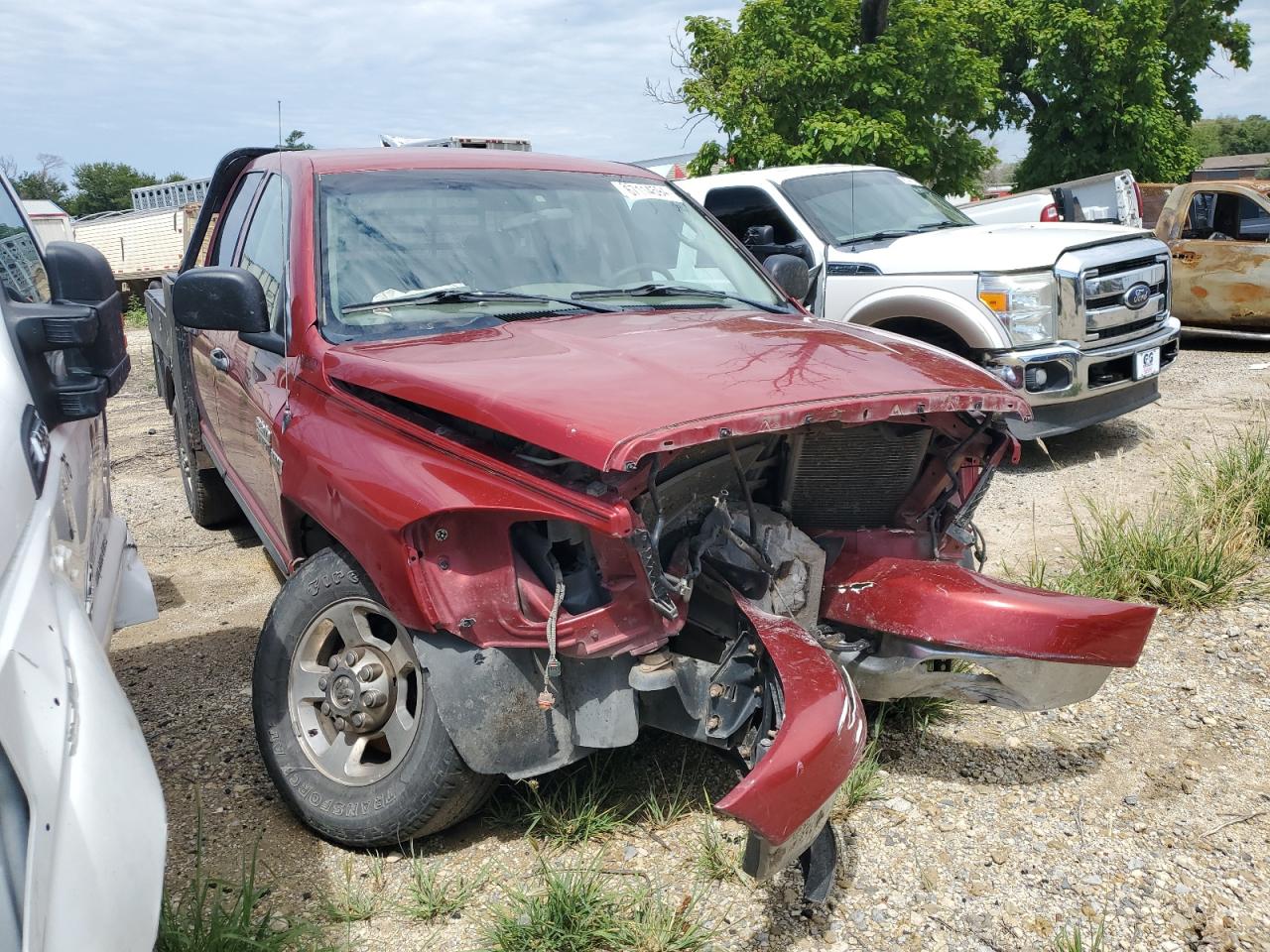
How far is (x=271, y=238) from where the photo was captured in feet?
12.9

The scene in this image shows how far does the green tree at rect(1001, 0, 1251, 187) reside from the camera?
70.9ft

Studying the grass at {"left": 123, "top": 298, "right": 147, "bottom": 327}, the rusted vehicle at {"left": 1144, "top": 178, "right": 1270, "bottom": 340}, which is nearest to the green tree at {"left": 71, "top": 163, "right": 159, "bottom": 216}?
the grass at {"left": 123, "top": 298, "right": 147, "bottom": 327}

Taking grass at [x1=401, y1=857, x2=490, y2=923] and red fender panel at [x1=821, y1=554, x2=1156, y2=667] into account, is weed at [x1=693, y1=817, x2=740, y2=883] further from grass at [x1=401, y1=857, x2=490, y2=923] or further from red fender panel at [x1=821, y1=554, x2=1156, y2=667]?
red fender panel at [x1=821, y1=554, x2=1156, y2=667]

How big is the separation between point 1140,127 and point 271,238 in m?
22.3

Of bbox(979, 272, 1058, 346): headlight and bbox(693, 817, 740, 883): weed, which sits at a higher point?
bbox(979, 272, 1058, 346): headlight

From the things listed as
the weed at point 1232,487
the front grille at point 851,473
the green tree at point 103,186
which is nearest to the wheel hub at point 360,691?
the front grille at point 851,473

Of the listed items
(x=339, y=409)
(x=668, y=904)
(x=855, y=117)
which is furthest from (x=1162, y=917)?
(x=855, y=117)

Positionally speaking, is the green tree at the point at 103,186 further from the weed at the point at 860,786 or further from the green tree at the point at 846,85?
the weed at the point at 860,786

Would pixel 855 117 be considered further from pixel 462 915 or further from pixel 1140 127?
pixel 1140 127

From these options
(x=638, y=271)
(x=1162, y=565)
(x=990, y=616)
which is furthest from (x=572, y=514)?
(x=1162, y=565)

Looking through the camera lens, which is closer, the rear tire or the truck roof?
the truck roof

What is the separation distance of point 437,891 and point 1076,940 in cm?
157

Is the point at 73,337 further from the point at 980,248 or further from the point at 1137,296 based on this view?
the point at 1137,296

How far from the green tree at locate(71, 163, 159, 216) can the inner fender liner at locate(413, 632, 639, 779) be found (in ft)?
158
